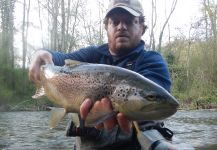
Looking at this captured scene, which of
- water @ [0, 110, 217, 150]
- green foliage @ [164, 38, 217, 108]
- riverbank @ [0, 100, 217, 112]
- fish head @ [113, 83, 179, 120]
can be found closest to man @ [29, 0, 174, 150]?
fish head @ [113, 83, 179, 120]

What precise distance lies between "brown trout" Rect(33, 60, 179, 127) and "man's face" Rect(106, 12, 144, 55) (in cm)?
80

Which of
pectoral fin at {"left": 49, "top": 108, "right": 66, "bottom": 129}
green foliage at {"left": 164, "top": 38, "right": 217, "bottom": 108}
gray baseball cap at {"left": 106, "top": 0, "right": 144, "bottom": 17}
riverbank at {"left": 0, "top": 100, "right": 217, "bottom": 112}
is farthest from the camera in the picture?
green foliage at {"left": 164, "top": 38, "right": 217, "bottom": 108}

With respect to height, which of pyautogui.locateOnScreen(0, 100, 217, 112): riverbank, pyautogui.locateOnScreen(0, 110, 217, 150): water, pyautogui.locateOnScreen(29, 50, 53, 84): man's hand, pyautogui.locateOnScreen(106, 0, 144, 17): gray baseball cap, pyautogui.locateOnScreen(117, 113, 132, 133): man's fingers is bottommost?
pyautogui.locateOnScreen(0, 110, 217, 150): water

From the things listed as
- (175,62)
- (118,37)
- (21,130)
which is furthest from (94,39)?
(118,37)

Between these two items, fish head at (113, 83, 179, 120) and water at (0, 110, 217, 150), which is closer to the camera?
fish head at (113, 83, 179, 120)

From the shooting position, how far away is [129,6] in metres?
3.72

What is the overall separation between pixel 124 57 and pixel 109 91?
1156 mm

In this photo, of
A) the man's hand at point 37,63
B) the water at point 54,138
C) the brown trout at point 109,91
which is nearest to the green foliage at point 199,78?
the water at point 54,138

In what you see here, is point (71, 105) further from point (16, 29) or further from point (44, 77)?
point (16, 29)

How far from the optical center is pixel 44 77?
332 centimetres

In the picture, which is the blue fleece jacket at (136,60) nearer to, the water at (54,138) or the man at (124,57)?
the man at (124,57)

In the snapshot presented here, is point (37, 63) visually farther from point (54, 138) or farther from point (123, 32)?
point (54, 138)

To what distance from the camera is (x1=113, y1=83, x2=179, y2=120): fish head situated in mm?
2471

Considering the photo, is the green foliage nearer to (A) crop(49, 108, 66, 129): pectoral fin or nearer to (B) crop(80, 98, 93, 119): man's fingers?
(A) crop(49, 108, 66, 129): pectoral fin
